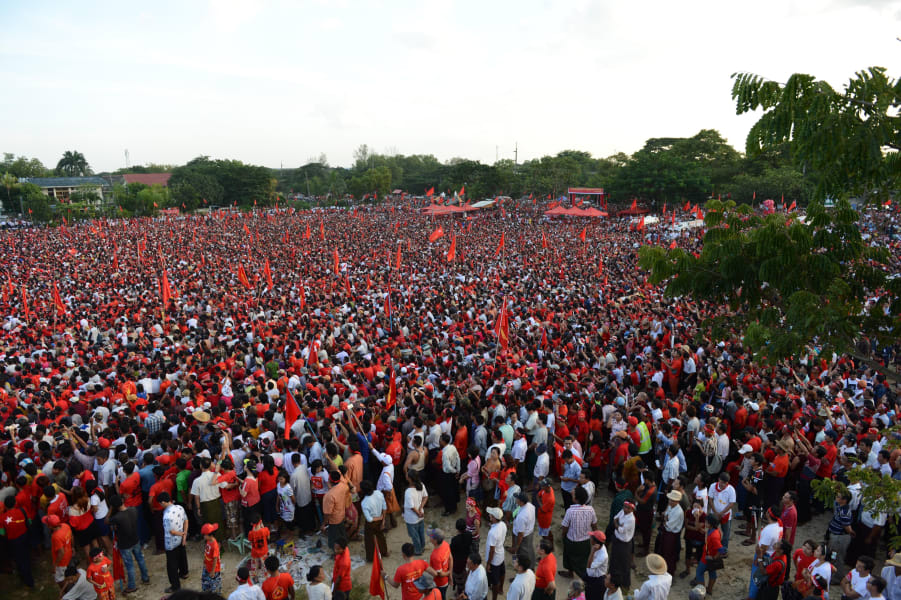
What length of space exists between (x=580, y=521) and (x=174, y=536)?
4131 millimetres

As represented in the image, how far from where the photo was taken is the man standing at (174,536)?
5.43m

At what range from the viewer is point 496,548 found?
5.09 metres

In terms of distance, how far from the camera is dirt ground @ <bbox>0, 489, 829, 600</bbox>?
5824mm

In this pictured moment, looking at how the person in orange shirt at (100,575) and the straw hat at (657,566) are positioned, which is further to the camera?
the person in orange shirt at (100,575)

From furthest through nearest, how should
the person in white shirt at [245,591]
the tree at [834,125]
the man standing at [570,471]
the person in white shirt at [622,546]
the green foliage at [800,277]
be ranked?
the man standing at [570,471]
the person in white shirt at [622,546]
the person in white shirt at [245,591]
the green foliage at [800,277]
the tree at [834,125]

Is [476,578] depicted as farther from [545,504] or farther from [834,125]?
[834,125]

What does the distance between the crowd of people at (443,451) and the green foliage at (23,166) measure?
7988 centimetres

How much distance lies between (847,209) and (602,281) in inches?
578

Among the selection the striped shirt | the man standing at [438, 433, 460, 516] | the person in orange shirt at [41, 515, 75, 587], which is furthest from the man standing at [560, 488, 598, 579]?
the person in orange shirt at [41, 515, 75, 587]

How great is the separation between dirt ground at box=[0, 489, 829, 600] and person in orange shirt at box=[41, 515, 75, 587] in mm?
830

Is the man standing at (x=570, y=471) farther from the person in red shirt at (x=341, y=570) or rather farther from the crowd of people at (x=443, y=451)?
the person in red shirt at (x=341, y=570)

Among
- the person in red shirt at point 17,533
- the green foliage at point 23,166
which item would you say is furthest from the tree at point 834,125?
the green foliage at point 23,166

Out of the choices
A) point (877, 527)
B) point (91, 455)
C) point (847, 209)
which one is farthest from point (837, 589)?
point (91, 455)

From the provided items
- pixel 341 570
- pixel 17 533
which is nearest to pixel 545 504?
pixel 341 570
